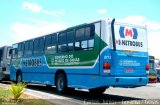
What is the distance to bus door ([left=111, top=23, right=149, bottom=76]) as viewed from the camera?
14.1m

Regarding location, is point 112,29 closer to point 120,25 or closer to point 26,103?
point 120,25

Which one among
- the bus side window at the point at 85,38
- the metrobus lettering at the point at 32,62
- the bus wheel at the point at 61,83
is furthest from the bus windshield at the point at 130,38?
the metrobus lettering at the point at 32,62

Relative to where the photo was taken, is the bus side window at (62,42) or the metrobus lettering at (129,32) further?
the bus side window at (62,42)

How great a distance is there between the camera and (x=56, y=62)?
17.9 metres

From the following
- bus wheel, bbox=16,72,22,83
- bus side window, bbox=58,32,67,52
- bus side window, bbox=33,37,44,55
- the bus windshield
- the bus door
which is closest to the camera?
the bus door

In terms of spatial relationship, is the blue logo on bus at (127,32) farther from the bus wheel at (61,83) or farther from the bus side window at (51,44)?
the bus side window at (51,44)

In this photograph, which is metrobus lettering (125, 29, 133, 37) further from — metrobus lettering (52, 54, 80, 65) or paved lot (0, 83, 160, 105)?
paved lot (0, 83, 160, 105)

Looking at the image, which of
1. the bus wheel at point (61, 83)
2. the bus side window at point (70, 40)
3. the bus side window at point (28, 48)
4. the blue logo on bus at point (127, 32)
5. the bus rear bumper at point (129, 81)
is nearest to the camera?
the bus rear bumper at point (129, 81)

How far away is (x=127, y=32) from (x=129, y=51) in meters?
0.84

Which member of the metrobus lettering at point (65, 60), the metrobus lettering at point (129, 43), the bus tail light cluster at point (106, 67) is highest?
the metrobus lettering at point (129, 43)

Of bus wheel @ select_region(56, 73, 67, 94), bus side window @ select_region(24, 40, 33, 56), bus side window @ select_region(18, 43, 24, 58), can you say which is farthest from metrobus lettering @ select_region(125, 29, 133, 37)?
bus side window @ select_region(18, 43, 24, 58)

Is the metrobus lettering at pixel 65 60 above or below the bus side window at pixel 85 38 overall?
below

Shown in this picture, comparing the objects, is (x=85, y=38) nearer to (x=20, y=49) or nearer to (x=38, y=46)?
(x=38, y=46)

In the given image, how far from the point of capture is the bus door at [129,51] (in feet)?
46.4
